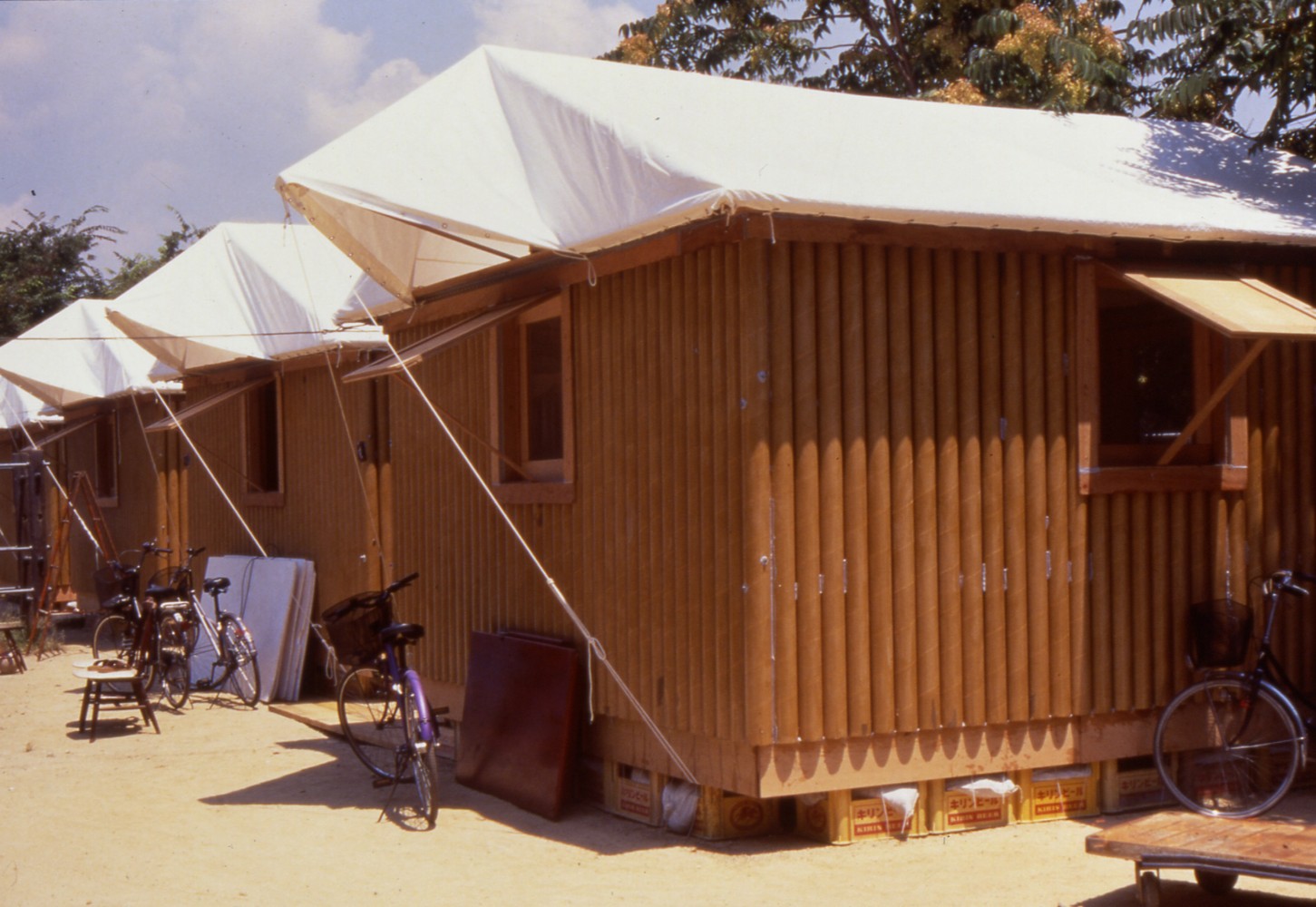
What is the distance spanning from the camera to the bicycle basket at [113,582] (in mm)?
13711

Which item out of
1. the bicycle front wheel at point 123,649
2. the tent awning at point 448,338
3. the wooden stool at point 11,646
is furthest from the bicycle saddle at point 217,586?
the tent awning at point 448,338

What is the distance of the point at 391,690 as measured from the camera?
8523 millimetres

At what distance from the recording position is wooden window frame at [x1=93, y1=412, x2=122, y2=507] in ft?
64.1

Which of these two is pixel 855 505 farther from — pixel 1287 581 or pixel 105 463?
pixel 105 463

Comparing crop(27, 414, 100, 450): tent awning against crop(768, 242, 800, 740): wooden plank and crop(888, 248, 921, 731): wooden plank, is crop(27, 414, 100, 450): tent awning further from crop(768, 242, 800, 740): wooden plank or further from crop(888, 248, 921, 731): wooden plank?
crop(888, 248, 921, 731): wooden plank

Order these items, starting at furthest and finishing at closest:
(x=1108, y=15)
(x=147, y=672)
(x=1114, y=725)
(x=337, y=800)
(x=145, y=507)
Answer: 1. (x=145, y=507)
2. (x=1108, y=15)
3. (x=147, y=672)
4. (x=337, y=800)
5. (x=1114, y=725)

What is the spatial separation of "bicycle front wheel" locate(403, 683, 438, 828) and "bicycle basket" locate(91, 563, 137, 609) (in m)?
6.41

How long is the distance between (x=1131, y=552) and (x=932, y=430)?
4.66 feet

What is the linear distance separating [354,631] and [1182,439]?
15.8 ft

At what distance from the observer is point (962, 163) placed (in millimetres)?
7688

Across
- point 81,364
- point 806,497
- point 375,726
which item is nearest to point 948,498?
point 806,497

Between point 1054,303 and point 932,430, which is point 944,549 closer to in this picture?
point 932,430

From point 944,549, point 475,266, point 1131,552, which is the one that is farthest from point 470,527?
point 1131,552

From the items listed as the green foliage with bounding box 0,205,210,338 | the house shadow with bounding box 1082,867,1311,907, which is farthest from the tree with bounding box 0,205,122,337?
the house shadow with bounding box 1082,867,1311,907
